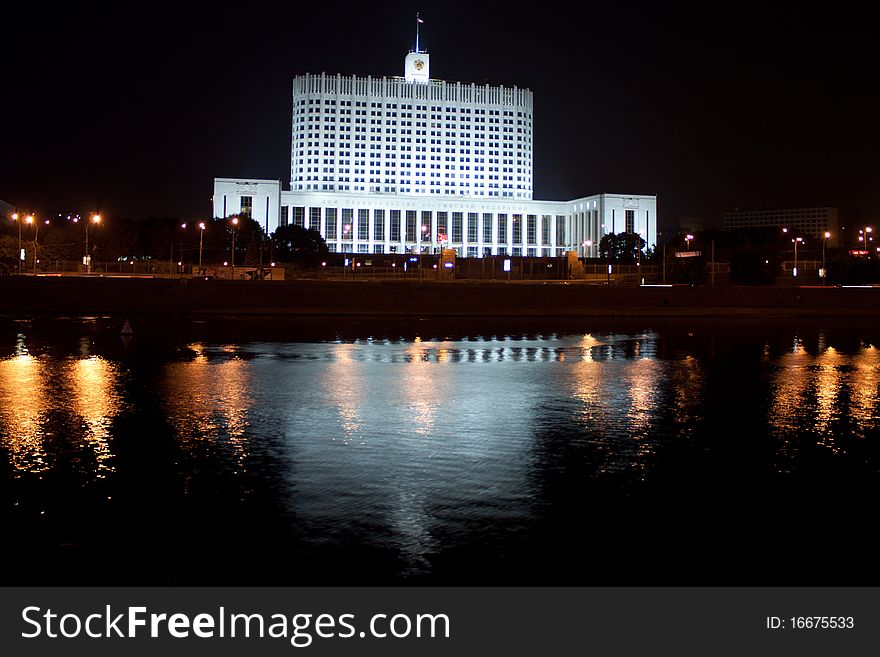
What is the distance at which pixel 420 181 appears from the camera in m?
163

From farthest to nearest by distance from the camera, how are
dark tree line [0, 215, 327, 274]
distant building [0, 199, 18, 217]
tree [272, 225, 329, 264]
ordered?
distant building [0, 199, 18, 217] → tree [272, 225, 329, 264] → dark tree line [0, 215, 327, 274]

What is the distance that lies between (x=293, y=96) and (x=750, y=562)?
169 metres

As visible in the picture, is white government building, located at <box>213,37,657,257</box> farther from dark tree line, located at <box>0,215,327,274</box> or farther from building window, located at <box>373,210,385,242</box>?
dark tree line, located at <box>0,215,327,274</box>

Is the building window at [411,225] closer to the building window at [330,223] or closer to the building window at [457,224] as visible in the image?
the building window at [457,224]

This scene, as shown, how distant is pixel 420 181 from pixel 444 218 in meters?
12.1

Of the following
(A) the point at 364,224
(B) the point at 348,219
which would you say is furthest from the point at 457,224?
(B) the point at 348,219

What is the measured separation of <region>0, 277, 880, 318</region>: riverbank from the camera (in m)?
41.4

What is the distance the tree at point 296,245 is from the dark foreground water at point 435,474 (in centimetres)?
8959

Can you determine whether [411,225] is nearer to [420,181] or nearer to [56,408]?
[420,181]

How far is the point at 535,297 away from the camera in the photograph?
4428 centimetres

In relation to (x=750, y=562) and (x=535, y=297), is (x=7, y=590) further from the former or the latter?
(x=535, y=297)

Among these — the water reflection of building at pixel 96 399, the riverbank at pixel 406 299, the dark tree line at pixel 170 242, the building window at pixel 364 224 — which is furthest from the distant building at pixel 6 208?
the water reflection of building at pixel 96 399

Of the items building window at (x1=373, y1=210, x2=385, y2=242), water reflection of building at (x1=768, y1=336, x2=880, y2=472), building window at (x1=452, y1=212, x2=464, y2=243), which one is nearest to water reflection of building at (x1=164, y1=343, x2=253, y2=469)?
water reflection of building at (x1=768, y1=336, x2=880, y2=472)

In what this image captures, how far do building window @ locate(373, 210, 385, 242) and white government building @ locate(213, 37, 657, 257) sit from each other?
7.0 inches
